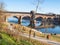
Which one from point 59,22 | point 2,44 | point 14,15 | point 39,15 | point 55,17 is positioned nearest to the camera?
point 2,44

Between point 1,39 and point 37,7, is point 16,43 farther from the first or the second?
point 37,7

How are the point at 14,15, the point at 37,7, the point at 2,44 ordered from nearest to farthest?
the point at 2,44
the point at 37,7
the point at 14,15

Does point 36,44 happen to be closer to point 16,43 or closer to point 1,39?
point 16,43

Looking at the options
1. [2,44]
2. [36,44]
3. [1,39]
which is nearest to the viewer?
[2,44]

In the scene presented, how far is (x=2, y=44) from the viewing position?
69.5 ft

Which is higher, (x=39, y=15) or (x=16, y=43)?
(x=16, y=43)

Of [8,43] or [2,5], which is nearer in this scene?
[8,43]

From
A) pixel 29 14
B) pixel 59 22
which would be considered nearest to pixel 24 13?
pixel 29 14

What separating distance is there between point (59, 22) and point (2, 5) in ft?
497

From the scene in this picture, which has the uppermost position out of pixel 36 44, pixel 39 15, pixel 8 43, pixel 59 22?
pixel 8 43

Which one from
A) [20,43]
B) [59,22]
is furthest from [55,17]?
[20,43]

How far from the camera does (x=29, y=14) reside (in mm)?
136625

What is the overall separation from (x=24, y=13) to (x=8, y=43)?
113m

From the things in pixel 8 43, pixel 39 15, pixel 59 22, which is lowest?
pixel 59 22
